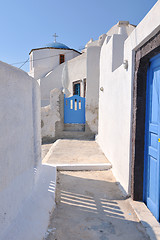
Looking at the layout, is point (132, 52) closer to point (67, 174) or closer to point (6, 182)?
point (6, 182)

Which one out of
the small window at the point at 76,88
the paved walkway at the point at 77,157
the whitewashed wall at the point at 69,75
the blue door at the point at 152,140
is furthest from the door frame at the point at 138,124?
the small window at the point at 76,88

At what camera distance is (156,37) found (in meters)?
2.42

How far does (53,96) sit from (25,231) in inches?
343

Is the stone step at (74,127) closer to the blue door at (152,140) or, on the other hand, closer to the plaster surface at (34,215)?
the plaster surface at (34,215)

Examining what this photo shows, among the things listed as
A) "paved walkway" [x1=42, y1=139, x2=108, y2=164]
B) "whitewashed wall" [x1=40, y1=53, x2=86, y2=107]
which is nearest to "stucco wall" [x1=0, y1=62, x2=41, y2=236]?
"paved walkway" [x1=42, y1=139, x2=108, y2=164]

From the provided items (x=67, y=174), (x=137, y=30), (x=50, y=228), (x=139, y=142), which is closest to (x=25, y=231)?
(x=50, y=228)

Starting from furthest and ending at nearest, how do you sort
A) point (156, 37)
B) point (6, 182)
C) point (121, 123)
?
1. point (121, 123)
2. point (156, 37)
3. point (6, 182)

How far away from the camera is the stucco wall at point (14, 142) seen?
1927 millimetres

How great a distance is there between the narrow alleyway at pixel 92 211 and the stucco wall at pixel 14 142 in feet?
2.31

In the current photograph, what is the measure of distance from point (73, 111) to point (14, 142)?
8594 mm

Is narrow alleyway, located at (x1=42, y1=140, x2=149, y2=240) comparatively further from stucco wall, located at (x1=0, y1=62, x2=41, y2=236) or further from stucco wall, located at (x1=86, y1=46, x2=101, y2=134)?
Result: stucco wall, located at (x1=86, y1=46, x2=101, y2=134)

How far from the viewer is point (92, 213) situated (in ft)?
9.90

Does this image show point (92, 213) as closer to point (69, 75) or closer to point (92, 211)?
point (92, 211)

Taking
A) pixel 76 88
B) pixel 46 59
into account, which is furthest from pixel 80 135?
pixel 46 59
